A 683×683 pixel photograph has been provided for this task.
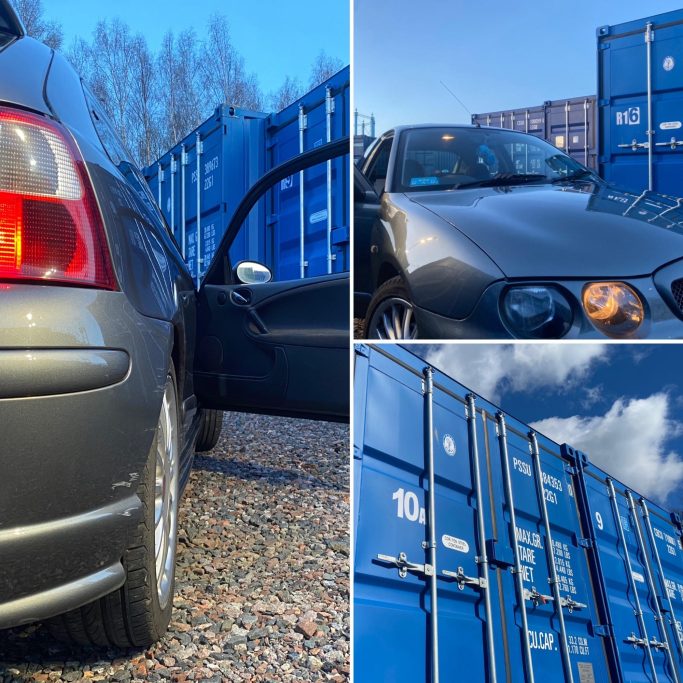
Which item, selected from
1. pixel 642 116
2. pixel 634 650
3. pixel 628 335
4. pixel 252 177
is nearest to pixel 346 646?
pixel 634 650

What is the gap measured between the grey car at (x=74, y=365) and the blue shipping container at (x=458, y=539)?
17.2 inches

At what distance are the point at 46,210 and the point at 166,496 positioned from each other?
2.82ft

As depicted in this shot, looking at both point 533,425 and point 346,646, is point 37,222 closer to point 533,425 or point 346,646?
point 533,425

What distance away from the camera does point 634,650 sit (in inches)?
66.7

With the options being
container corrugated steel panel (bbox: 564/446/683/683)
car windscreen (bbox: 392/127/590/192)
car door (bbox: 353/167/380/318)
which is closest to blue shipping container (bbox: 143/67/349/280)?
container corrugated steel panel (bbox: 564/446/683/683)

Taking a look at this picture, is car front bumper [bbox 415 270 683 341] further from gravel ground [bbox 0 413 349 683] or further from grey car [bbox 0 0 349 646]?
gravel ground [bbox 0 413 349 683]

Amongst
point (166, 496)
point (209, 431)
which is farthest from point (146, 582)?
point (209, 431)

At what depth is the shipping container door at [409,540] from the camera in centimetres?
109

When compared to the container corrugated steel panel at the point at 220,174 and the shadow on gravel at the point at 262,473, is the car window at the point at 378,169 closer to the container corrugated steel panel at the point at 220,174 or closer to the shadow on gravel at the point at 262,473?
the shadow on gravel at the point at 262,473

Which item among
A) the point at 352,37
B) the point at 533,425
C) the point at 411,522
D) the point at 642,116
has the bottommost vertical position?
the point at 411,522

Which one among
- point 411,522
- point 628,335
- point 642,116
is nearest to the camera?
point 628,335

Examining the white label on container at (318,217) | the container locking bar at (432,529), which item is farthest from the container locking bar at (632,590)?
the white label on container at (318,217)

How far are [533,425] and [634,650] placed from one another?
2.65 feet

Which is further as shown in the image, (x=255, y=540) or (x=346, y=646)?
(x=255, y=540)
